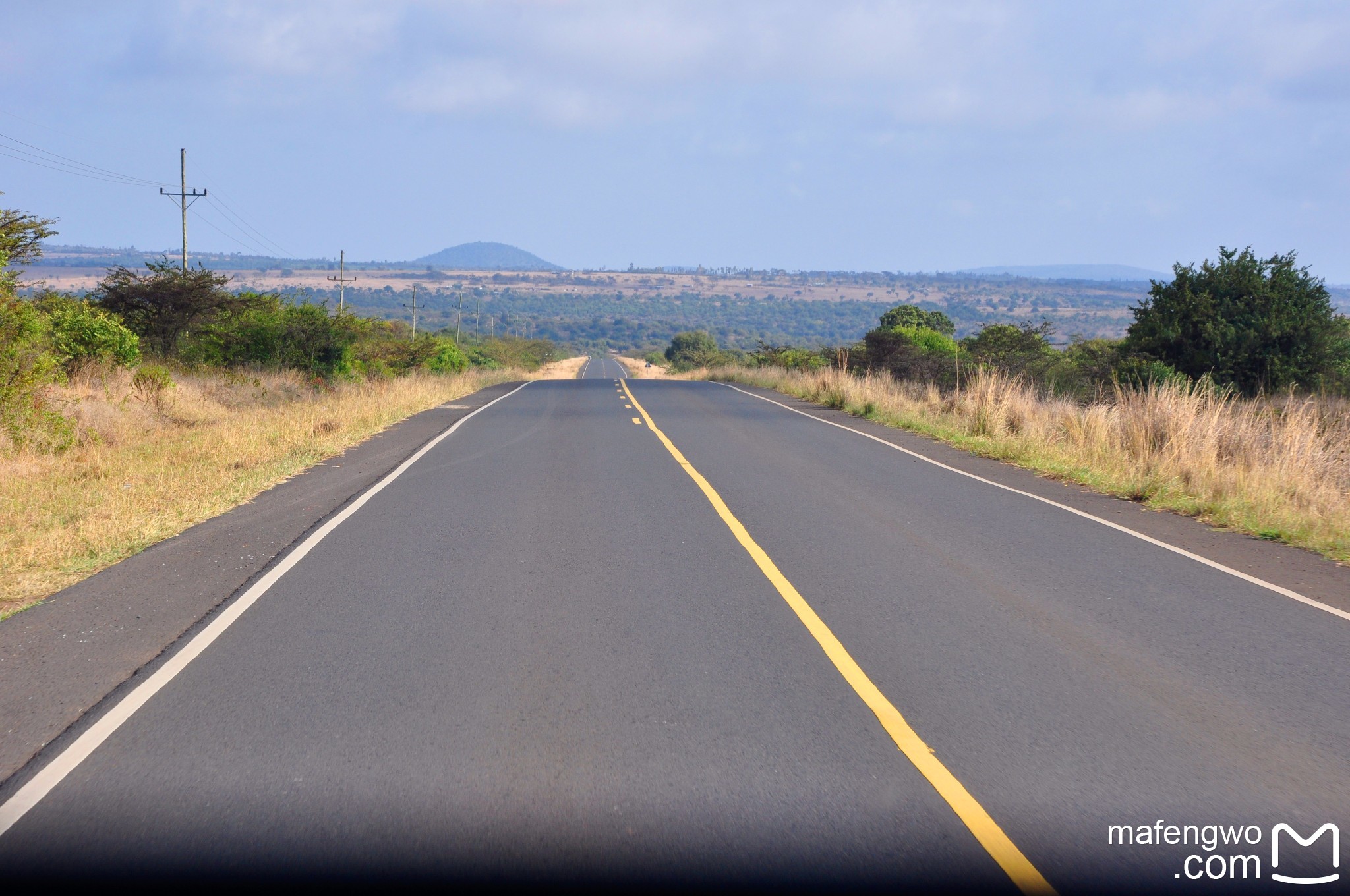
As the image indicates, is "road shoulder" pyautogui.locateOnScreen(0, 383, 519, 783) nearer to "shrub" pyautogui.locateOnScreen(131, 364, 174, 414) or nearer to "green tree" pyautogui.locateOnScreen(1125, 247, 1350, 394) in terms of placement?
"shrub" pyautogui.locateOnScreen(131, 364, 174, 414)

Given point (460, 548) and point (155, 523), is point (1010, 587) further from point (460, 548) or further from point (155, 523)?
point (155, 523)

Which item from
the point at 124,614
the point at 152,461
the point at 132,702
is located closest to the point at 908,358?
the point at 152,461

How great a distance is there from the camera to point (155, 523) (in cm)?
967

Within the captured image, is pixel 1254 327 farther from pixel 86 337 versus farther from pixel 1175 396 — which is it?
pixel 86 337

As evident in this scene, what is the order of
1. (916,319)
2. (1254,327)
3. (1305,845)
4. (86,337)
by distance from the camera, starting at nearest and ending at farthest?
(1305,845), (86,337), (1254,327), (916,319)

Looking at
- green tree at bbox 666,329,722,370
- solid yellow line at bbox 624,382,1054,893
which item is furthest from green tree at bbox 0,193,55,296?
green tree at bbox 666,329,722,370

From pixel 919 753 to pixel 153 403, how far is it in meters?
19.6

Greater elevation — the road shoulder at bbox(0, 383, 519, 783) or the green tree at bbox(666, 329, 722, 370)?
the road shoulder at bbox(0, 383, 519, 783)

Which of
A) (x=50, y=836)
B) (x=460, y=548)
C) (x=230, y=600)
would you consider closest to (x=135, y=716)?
(x=50, y=836)

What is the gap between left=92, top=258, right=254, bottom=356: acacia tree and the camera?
88.8ft

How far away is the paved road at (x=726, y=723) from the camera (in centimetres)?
378

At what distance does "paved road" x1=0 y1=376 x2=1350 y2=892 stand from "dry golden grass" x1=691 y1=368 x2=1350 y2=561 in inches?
93.5

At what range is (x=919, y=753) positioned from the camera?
182 inches

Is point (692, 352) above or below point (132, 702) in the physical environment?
below
